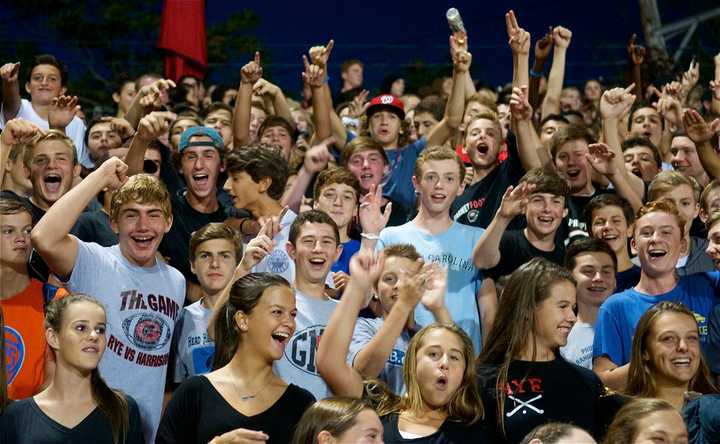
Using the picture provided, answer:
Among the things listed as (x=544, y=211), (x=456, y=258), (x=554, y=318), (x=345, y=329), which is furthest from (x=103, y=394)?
(x=544, y=211)

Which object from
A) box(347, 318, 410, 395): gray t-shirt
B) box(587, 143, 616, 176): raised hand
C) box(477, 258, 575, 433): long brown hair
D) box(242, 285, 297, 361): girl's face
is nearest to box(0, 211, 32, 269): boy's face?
box(242, 285, 297, 361): girl's face

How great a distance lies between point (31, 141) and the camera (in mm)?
6570

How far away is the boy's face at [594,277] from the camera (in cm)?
622

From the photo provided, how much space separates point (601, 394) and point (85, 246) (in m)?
2.28

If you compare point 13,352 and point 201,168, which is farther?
point 201,168

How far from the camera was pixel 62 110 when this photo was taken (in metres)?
7.65

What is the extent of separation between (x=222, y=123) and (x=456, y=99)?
1586 millimetres

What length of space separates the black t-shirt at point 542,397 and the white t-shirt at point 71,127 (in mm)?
4199

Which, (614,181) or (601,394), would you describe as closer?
(601,394)

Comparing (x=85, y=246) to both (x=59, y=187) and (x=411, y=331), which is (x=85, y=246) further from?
(x=411, y=331)

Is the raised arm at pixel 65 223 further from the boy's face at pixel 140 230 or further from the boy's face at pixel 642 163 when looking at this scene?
the boy's face at pixel 642 163

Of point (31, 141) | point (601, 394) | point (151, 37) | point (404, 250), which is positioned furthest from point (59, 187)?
point (151, 37)

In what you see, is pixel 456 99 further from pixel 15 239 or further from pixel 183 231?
pixel 15 239

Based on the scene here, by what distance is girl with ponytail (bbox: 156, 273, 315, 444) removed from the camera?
4645 millimetres
